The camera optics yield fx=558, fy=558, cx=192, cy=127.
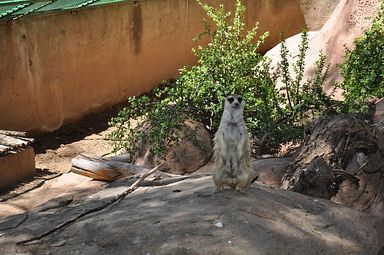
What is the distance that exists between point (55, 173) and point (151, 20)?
3832mm

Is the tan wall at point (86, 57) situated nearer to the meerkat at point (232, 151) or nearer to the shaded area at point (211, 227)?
the shaded area at point (211, 227)

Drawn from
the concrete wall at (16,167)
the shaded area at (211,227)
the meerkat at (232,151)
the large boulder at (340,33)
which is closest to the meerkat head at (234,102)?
the meerkat at (232,151)

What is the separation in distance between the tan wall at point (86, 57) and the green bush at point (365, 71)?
3.70 m

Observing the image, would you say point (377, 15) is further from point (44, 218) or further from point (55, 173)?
point (44, 218)

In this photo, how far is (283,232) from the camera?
135 inches

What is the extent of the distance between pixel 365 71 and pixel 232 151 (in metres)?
3.14

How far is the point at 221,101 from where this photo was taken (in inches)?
242

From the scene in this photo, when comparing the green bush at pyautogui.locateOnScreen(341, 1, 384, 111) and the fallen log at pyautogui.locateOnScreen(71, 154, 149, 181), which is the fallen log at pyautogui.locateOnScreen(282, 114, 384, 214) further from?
the fallen log at pyautogui.locateOnScreen(71, 154, 149, 181)

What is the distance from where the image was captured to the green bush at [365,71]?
6.00 metres

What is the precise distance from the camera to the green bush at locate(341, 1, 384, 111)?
236 inches

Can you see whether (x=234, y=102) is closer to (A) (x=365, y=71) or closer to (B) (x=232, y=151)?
(B) (x=232, y=151)

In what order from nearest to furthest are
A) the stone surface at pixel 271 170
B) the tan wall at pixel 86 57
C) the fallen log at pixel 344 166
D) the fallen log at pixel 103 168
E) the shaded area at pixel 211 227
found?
the shaded area at pixel 211 227 → the fallen log at pixel 344 166 → the stone surface at pixel 271 170 → the fallen log at pixel 103 168 → the tan wall at pixel 86 57

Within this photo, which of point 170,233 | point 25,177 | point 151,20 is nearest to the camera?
point 170,233

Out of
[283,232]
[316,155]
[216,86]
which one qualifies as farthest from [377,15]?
[283,232]
